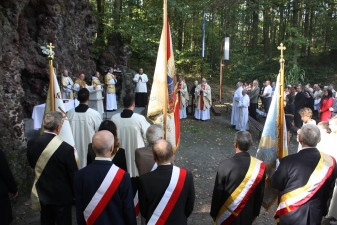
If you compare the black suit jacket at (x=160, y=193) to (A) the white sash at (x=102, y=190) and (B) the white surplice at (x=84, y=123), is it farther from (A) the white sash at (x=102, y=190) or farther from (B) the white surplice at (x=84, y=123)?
(B) the white surplice at (x=84, y=123)

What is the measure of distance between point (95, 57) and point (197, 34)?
13473mm

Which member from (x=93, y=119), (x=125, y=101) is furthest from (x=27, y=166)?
(x=125, y=101)

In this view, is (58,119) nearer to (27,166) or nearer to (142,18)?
(27,166)

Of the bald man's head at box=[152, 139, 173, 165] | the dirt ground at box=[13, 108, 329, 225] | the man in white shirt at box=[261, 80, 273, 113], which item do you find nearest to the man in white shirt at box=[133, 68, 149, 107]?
the dirt ground at box=[13, 108, 329, 225]

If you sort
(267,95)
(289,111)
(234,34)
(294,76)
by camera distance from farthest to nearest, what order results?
(234,34)
(294,76)
(267,95)
(289,111)

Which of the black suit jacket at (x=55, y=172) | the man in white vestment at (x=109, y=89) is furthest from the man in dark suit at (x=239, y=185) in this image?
the man in white vestment at (x=109, y=89)

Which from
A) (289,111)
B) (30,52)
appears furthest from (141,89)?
(289,111)

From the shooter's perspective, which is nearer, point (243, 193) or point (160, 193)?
point (160, 193)

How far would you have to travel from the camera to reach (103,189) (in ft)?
8.71

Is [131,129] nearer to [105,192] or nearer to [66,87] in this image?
[105,192]

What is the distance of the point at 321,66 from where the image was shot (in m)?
25.2

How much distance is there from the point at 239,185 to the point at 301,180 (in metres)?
0.66

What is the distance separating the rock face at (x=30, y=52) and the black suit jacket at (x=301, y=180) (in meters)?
4.83

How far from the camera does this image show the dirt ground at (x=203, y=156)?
5203 millimetres
